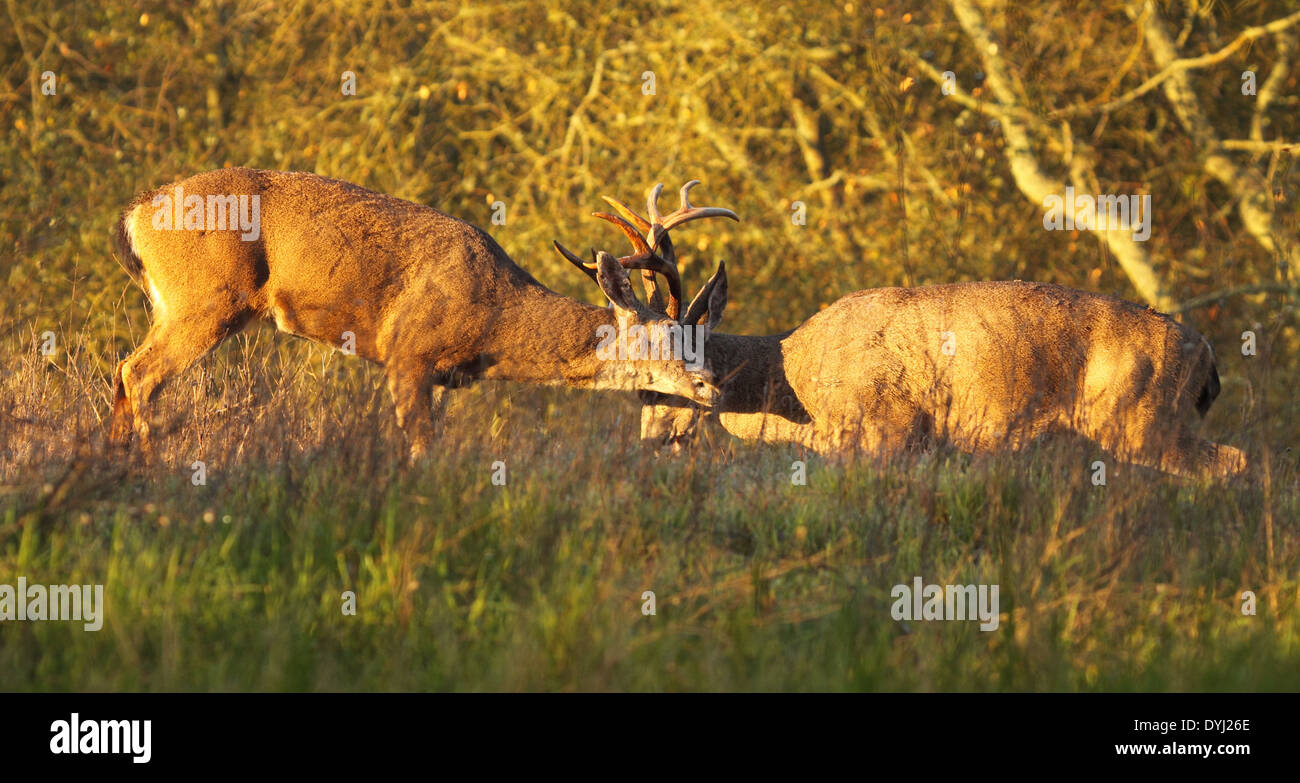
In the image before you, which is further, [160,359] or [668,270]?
[668,270]

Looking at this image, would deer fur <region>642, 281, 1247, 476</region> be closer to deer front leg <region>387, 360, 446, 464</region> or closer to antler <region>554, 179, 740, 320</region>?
antler <region>554, 179, 740, 320</region>

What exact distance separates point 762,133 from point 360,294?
23.1 feet

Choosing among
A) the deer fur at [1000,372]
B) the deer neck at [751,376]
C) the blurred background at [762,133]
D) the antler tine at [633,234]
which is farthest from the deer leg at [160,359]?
the blurred background at [762,133]

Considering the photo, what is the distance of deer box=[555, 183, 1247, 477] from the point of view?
841 cm

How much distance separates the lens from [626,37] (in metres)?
16.0

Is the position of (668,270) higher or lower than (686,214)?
lower

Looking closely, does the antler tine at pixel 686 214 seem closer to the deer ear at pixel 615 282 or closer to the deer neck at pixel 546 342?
the deer ear at pixel 615 282

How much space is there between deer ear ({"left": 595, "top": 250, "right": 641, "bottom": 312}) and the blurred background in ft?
17.3

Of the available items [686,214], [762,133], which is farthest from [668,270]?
[762,133]

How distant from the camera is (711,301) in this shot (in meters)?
9.67

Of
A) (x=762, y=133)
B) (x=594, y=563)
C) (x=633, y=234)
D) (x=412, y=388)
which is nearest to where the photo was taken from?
(x=594, y=563)

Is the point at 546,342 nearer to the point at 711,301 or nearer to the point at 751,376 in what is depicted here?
the point at 711,301

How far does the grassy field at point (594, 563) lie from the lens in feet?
15.4
